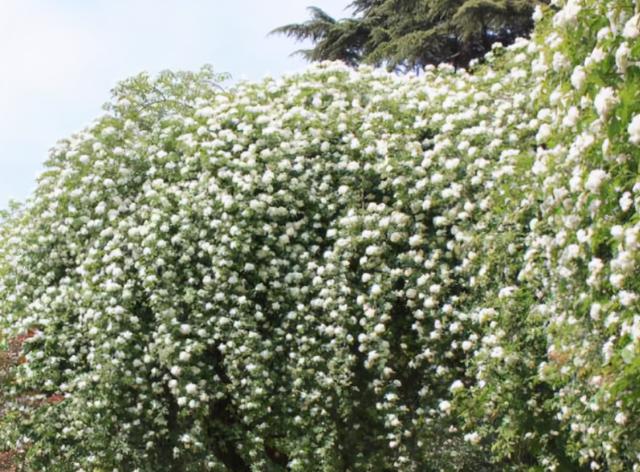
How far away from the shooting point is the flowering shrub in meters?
4.84

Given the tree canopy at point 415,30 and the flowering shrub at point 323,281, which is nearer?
the flowering shrub at point 323,281

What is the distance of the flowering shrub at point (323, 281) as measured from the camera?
4.84 metres

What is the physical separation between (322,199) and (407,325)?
0.95 metres

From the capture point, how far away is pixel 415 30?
50.5 ft

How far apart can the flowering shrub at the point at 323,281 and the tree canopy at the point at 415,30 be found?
7789 mm

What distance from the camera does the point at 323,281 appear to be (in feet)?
19.6

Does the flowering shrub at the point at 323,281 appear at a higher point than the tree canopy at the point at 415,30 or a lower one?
lower

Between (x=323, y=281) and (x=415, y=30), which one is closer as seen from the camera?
(x=323, y=281)

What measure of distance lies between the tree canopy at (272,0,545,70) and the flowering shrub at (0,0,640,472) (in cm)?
779

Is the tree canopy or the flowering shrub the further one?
the tree canopy

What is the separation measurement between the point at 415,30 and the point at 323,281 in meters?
10.1

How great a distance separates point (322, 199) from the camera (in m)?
6.16

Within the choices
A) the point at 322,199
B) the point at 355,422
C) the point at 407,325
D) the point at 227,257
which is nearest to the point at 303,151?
the point at 322,199

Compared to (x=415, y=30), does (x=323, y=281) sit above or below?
below
